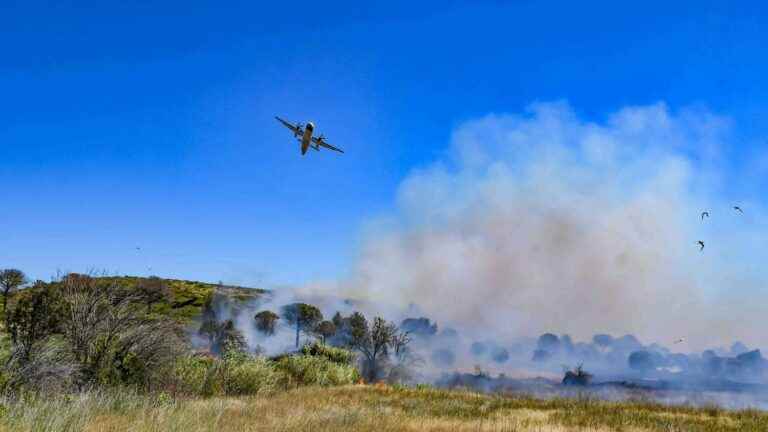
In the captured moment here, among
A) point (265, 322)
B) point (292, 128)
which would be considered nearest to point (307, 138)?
point (292, 128)

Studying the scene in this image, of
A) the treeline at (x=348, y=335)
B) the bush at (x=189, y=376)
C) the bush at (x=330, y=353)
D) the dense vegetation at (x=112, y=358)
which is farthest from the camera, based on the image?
the treeline at (x=348, y=335)

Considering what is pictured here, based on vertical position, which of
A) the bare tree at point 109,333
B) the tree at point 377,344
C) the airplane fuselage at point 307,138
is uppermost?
the airplane fuselage at point 307,138

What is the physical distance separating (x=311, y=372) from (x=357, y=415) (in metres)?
23.6

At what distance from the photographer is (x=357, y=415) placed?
2000cm

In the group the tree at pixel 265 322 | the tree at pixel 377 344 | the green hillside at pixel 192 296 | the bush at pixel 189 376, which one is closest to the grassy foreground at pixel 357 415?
the bush at pixel 189 376

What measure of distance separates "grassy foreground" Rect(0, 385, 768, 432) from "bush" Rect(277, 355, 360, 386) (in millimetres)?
7256

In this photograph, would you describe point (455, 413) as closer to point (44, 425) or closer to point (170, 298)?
point (44, 425)

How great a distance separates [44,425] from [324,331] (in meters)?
112

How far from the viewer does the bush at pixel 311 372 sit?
138 ft

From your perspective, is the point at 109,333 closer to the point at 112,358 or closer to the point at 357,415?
the point at 112,358

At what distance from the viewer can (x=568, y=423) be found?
2283cm

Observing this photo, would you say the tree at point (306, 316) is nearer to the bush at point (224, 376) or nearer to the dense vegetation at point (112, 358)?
the dense vegetation at point (112, 358)

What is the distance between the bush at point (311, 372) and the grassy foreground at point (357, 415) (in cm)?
726

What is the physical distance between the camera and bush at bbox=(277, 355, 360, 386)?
42.1m
